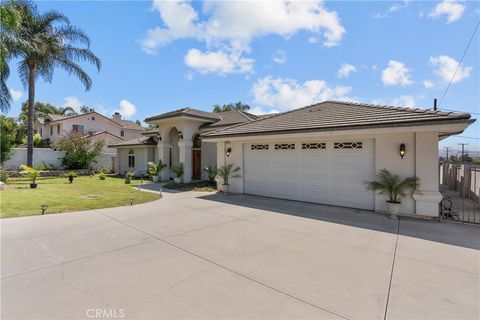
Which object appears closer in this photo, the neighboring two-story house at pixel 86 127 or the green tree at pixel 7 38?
the green tree at pixel 7 38

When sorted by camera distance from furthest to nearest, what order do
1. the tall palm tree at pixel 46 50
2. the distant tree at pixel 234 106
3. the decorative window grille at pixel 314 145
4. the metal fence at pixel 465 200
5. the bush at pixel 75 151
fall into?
the distant tree at pixel 234 106 → the bush at pixel 75 151 → the tall palm tree at pixel 46 50 → the decorative window grille at pixel 314 145 → the metal fence at pixel 465 200

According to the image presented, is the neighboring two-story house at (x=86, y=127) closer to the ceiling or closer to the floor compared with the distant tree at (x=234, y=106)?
closer to the floor

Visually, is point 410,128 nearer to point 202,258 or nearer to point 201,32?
point 202,258

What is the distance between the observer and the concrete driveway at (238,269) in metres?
3.35

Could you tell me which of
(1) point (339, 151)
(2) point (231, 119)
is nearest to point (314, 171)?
(1) point (339, 151)

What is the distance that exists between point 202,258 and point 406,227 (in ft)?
20.6

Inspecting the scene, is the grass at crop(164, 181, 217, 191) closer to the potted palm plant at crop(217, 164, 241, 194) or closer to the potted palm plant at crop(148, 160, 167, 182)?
the potted palm plant at crop(217, 164, 241, 194)

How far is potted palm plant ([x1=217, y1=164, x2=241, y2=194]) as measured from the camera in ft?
45.7

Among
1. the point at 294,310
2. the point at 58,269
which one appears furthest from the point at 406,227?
the point at 58,269

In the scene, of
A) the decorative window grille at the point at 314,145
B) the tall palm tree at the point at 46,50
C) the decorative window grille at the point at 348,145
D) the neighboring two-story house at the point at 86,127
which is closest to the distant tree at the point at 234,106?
the neighboring two-story house at the point at 86,127

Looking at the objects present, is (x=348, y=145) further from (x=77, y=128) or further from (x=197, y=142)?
(x=77, y=128)

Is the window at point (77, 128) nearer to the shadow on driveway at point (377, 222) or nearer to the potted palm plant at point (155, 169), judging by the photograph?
the potted palm plant at point (155, 169)

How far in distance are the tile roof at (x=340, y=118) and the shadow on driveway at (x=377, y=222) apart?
3.20 meters

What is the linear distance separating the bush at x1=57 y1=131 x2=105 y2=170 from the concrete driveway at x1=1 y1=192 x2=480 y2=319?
20220 mm
